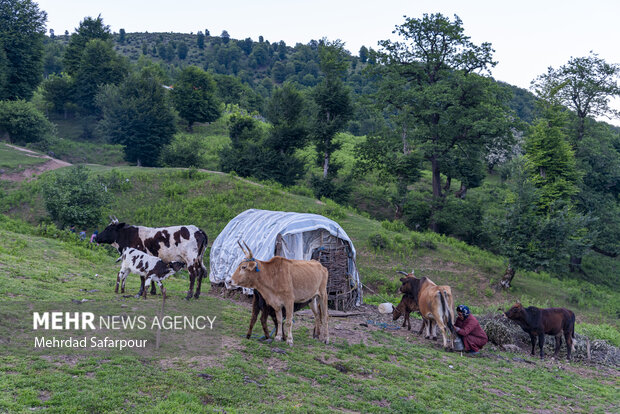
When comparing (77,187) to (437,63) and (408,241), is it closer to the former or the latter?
(408,241)

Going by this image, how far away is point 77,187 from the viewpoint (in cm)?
2638

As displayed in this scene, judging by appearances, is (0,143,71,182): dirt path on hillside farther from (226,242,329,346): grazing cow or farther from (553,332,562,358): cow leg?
(553,332,562,358): cow leg

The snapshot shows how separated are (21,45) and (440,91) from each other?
48518 mm

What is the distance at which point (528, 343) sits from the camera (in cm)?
1631

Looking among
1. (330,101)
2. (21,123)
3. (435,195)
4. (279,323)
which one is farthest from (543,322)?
(21,123)

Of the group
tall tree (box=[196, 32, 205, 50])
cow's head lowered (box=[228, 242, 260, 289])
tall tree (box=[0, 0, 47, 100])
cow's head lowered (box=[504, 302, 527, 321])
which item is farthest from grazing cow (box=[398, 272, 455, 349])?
tall tree (box=[196, 32, 205, 50])

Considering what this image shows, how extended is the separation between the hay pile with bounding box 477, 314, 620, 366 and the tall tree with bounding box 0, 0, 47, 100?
56056 mm

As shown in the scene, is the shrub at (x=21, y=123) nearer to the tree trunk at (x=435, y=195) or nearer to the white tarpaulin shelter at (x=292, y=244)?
the white tarpaulin shelter at (x=292, y=244)

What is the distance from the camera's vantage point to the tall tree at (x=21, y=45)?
175 ft

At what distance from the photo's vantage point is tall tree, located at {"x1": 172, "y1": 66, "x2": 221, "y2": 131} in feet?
199

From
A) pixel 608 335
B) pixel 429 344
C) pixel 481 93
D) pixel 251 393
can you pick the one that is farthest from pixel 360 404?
pixel 481 93

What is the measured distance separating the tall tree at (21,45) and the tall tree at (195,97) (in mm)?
16247

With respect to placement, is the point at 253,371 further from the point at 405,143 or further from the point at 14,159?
the point at 14,159

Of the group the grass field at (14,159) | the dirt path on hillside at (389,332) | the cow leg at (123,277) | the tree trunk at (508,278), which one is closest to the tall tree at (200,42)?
the grass field at (14,159)
